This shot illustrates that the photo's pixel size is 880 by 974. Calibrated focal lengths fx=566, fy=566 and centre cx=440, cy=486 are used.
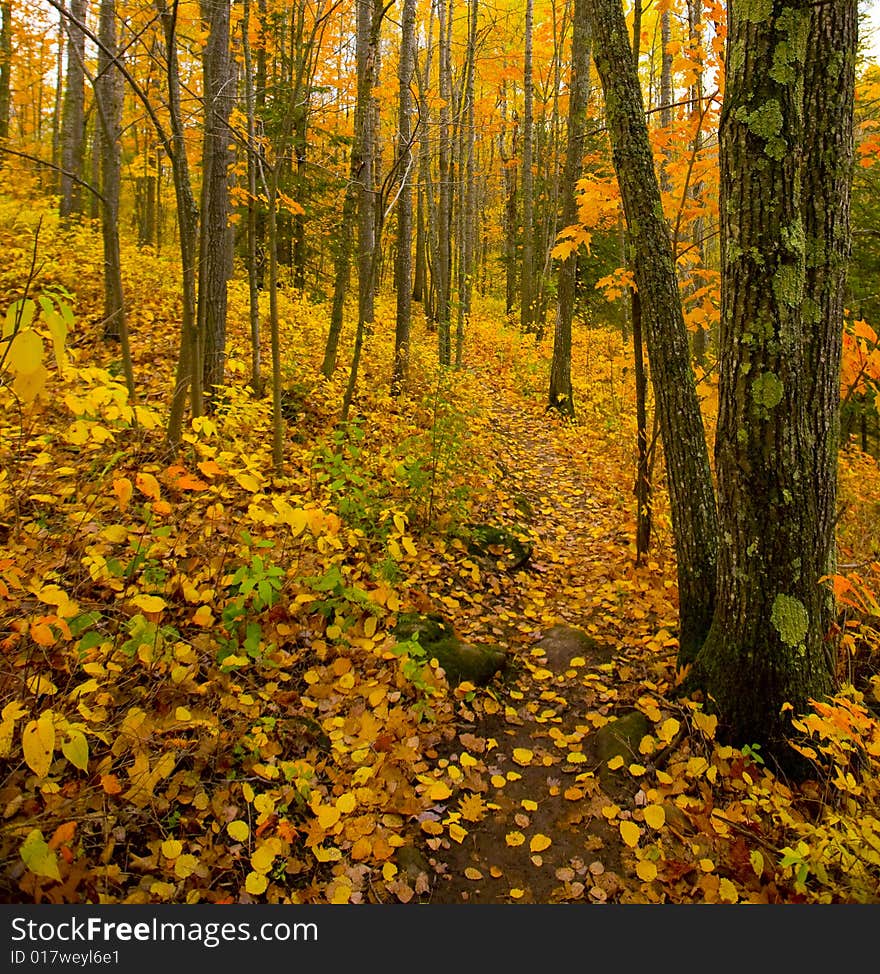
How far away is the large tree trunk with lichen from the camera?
97.9 inches

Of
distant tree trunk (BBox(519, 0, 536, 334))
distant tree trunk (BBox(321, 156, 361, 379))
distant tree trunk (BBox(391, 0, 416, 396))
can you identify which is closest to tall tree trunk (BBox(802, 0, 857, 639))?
distant tree trunk (BBox(321, 156, 361, 379))

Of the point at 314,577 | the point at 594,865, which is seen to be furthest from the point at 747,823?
the point at 314,577

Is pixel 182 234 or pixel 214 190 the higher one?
pixel 214 190

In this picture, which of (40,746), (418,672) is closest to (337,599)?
(418,672)

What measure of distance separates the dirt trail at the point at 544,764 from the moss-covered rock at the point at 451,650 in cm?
18

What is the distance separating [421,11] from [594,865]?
65.1ft

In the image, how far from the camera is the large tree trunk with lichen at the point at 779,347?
2.49m

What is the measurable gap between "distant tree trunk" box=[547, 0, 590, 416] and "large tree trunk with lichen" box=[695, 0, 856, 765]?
20.9ft

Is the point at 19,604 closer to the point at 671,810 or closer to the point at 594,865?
the point at 594,865

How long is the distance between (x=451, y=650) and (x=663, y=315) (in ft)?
8.52

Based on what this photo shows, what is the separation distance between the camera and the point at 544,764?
316 cm

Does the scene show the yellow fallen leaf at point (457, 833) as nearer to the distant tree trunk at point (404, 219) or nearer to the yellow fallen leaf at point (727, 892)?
the yellow fallen leaf at point (727, 892)

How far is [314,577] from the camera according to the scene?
12.5ft

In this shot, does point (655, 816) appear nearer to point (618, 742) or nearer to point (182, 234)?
point (618, 742)
